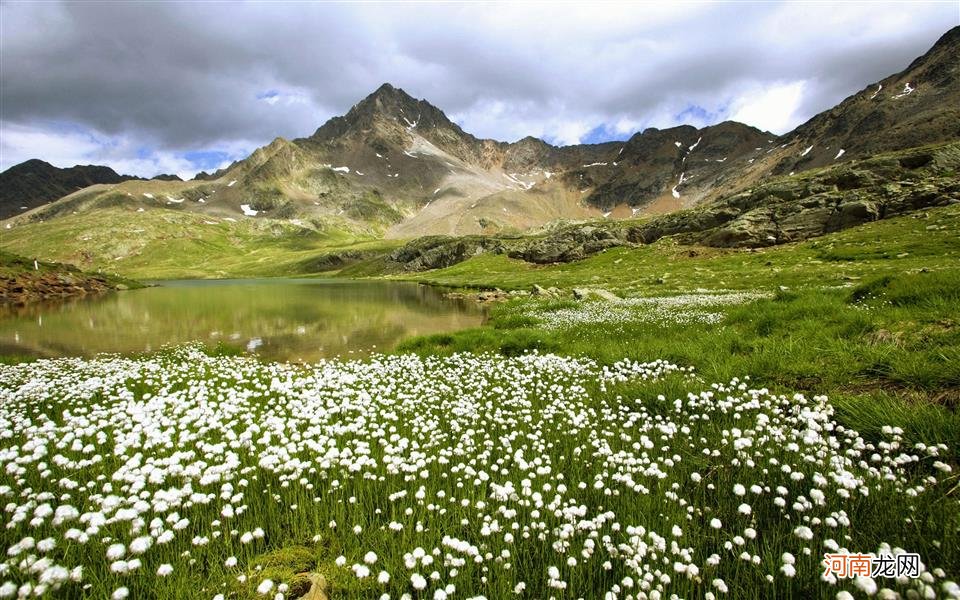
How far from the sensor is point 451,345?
797 inches

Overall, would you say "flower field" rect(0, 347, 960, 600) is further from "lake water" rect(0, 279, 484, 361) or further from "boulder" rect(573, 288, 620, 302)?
"boulder" rect(573, 288, 620, 302)

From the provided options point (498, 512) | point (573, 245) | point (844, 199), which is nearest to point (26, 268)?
point (498, 512)

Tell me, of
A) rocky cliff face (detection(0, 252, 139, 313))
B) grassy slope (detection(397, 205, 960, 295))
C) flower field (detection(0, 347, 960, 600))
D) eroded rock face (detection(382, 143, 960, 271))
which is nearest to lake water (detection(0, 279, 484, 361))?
rocky cliff face (detection(0, 252, 139, 313))

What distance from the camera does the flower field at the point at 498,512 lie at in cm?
379

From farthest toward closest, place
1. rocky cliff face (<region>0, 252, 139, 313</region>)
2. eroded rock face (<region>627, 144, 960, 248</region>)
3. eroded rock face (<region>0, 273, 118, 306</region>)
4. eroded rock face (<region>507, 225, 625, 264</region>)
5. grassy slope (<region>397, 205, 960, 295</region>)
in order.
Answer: eroded rock face (<region>507, 225, 625, 264</region>), eroded rock face (<region>627, 144, 960, 248</region>), rocky cliff face (<region>0, 252, 139, 313</region>), eroded rock face (<region>0, 273, 118, 306</region>), grassy slope (<region>397, 205, 960, 295</region>)

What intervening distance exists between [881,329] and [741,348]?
312cm

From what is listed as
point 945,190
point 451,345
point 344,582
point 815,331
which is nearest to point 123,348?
point 451,345

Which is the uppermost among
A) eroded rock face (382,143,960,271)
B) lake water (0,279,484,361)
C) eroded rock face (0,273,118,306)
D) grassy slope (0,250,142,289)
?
eroded rock face (382,143,960,271)

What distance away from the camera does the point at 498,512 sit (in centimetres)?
487

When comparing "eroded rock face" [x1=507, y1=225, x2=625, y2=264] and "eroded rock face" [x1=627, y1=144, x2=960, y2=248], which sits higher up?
"eroded rock face" [x1=627, y1=144, x2=960, y2=248]

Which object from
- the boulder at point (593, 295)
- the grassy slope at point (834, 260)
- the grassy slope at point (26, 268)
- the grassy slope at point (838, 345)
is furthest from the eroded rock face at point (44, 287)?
the boulder at point (593, 295)

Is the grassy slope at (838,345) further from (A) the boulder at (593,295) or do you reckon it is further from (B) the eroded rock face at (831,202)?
(B) the eroded rock face at (831,202)

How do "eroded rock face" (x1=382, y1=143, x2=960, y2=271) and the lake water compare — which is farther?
"eroded rock face" (x1=382, y1=143, x2=960, y2=271)

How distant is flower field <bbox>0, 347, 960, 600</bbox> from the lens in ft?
12.5
